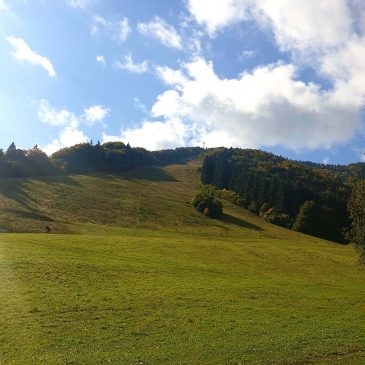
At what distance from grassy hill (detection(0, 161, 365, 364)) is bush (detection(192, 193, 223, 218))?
47.9 meters

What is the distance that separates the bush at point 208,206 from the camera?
132125 millimetres

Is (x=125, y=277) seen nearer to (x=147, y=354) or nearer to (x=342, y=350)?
(x=147, y=354)

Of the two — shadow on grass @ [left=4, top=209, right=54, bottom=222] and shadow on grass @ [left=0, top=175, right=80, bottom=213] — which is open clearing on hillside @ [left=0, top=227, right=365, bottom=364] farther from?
shadow on grass @ [left=0, top=175, right=80, bottom=213]

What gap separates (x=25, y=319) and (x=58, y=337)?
4.25 m

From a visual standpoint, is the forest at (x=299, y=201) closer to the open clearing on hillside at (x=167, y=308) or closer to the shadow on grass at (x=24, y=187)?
the shadow on grass at (x=24, y=187)

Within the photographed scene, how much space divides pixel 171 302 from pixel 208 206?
9765cm

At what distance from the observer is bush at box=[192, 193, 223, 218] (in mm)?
132125

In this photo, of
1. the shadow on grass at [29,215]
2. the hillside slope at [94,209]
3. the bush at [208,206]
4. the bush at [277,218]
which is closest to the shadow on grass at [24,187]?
the hillside slope at [94,209]

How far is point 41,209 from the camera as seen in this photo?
108562mm

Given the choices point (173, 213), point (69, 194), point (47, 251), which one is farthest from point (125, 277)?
point (69, 194)

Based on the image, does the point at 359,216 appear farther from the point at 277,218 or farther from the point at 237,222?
the point at 277,218

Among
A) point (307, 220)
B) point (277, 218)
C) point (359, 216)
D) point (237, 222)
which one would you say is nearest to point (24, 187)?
point (237, 222)

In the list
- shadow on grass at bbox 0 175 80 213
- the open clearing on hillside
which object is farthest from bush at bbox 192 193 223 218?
the open clearing on hillside

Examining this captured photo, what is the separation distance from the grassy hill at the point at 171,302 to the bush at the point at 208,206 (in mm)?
47898
